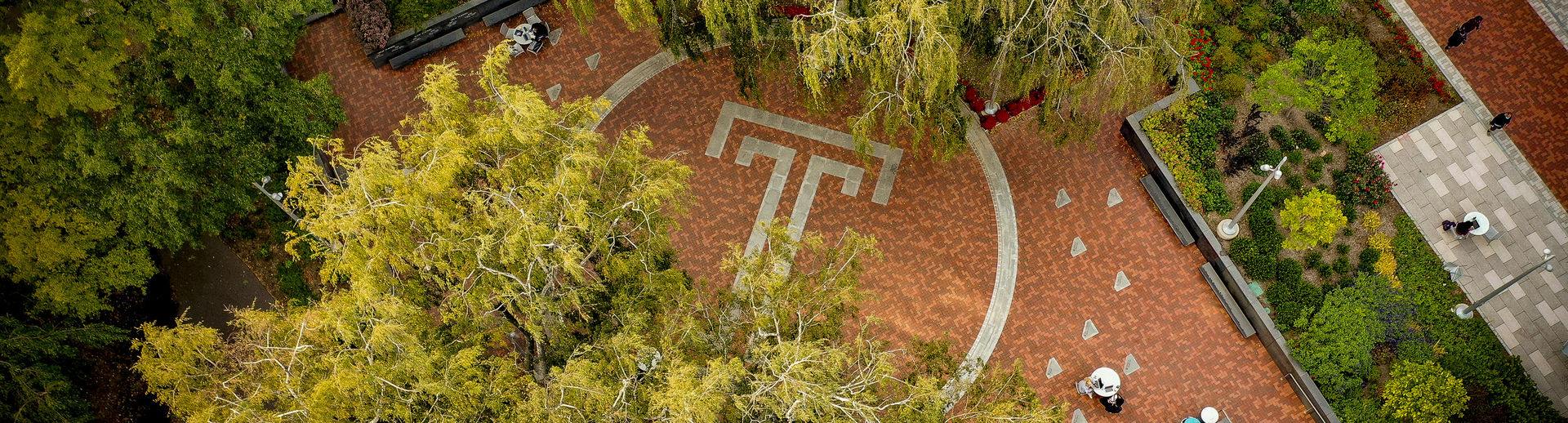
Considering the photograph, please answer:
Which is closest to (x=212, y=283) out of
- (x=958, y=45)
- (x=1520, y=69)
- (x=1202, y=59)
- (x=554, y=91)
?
(x=554, y=91)

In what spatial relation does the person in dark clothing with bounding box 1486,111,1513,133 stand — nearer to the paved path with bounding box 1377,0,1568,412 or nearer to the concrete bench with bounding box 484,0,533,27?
the paved path with bounding box 1377,0,1568,412

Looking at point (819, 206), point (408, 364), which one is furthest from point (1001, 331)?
point (408, 364)

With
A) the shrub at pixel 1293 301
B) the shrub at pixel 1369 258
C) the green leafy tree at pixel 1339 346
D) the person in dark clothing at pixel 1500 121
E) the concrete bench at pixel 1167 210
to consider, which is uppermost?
the person in dark clothing at pixel 1500 121

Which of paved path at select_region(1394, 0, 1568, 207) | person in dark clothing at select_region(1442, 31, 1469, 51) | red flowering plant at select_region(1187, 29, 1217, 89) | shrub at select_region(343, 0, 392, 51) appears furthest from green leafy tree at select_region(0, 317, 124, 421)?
paved path at select_region(1394, 0, 1568, 207)

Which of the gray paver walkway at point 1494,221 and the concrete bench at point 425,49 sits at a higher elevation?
the concrete bench at point 425,49

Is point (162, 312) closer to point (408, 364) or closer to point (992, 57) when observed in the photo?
point (408, 364)

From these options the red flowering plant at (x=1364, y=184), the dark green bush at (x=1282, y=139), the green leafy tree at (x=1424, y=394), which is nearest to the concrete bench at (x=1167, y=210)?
the dark green bush at (x=1282, y=139)

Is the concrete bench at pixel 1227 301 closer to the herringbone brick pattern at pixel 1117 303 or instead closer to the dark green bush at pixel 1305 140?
the herringbone brick pattern at pixel 1117 303
